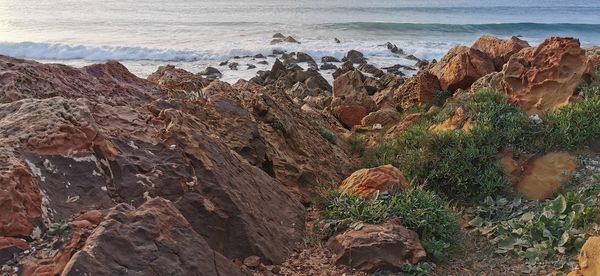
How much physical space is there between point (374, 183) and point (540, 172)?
6.72 ft

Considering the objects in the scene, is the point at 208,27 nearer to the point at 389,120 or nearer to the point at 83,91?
the point at 389,120

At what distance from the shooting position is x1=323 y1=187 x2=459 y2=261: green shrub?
4.41 meters

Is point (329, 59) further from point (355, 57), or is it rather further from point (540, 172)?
point (540, 172)

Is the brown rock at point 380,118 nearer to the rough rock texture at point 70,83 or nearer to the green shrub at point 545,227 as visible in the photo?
the green shrub at point 545,227

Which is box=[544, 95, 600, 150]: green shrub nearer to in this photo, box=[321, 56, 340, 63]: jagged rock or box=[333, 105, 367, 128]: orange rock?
box=[333, 105, 367, 128]: orange rock

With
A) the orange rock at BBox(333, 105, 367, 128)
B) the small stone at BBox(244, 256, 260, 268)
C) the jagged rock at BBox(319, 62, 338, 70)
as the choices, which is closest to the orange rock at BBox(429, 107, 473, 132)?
Result: the orange rock at BBox(333, 105, 367, 128)

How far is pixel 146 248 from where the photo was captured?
9.34 ft

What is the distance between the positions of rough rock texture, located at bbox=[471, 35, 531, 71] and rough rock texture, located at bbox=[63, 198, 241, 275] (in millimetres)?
8041

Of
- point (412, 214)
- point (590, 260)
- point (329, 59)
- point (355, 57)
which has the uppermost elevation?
point (590, 260)

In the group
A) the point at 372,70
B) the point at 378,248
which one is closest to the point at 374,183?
the point at 378,248

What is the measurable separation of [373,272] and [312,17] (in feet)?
104

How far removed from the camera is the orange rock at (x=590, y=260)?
137 inches

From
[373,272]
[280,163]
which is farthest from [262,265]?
[280,163]

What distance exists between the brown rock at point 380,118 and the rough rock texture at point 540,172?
363 centimetres
